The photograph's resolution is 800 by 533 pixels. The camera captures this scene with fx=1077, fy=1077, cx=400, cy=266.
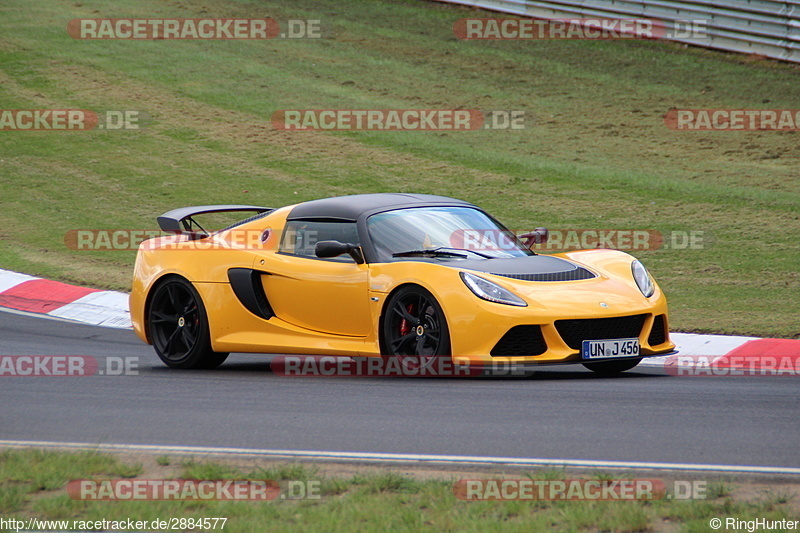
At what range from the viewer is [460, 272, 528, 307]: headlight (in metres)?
6.97

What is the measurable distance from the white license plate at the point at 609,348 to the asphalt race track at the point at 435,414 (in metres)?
0.20

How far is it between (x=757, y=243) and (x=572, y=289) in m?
7.21

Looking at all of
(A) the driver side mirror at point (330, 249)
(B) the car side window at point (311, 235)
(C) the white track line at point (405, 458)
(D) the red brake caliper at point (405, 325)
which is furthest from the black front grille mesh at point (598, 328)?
(C) the white track line at point (405, 458)

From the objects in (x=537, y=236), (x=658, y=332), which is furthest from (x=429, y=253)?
(x=658, y=332)

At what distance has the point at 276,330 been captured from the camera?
801 cm

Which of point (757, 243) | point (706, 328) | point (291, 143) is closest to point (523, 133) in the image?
point (291, 143)

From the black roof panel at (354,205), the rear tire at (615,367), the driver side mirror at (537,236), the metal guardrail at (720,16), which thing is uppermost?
the metal guardrail at (720,16)

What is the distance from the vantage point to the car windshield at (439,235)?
7.73 meters

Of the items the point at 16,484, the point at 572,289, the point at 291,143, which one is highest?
the point at 291,143

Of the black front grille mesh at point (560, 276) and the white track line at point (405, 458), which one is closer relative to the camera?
the white track line at point (405, 458)

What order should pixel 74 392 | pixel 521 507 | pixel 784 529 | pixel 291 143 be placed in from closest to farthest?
pixel 784 529 < pixel 521 507 < pixel 74 392 < pixel 291 143

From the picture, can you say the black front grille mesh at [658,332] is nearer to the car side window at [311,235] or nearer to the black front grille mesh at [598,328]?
the black front grille mesh at [598,328]

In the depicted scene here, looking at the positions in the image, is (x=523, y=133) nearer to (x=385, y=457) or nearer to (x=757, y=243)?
(x=757, y=243)

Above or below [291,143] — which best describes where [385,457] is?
below
